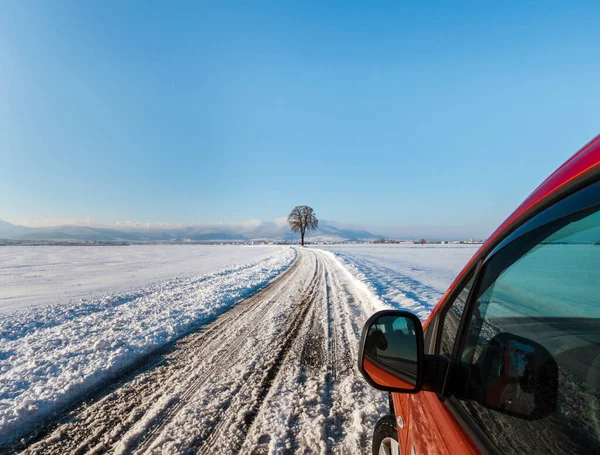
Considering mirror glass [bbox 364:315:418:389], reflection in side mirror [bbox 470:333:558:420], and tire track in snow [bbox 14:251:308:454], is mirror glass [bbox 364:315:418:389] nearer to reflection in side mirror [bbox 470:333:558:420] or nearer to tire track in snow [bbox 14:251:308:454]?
reflection in side mirror [bbox 470:333:558:420]

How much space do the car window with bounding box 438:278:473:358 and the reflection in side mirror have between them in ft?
0.88

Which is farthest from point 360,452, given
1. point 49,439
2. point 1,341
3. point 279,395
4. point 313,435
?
point 1,341

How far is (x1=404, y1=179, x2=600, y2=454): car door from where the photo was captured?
0.83 meters

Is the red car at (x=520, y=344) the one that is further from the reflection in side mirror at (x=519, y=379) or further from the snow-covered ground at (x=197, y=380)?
the snow-covered ground at (x=197, y=380)

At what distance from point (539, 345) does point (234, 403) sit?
300 centimetres

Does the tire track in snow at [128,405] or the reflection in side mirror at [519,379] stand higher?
the reflection in side mirror at [519,379]

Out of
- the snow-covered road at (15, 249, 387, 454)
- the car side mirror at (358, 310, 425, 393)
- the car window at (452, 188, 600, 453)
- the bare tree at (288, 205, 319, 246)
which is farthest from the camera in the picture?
the bare tree at (288, 205, 319, 246)

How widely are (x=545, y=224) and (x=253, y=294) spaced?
9527 millimetres

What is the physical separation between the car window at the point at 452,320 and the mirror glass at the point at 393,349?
23 centimetres

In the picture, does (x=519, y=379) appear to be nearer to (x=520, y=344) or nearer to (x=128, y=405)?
(x=520, y=344)

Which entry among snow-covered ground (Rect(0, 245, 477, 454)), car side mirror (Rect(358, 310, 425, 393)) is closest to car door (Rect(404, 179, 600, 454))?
car side mirror (Rect(358, 310, 425, 393))

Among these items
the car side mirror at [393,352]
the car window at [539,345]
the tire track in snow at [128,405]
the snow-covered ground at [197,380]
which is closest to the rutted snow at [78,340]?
the snow-covered ground at [197,380]

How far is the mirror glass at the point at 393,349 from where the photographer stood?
122 cm

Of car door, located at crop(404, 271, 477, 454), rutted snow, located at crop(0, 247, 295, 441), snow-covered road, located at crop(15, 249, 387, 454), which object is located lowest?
rutted snow, located at crop(0, 247, 295, 441)
